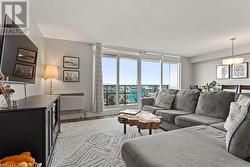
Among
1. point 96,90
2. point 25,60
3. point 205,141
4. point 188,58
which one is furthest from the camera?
point 188,58

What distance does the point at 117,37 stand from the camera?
4.11m

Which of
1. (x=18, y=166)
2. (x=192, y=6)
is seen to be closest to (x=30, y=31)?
(x=18, y=166)

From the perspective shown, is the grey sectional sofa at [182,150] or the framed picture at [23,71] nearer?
the grey sectional sofa at [182,150]

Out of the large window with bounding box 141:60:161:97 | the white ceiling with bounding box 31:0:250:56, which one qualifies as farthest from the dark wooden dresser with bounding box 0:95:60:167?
the large window with bounding box 141:60:161:97

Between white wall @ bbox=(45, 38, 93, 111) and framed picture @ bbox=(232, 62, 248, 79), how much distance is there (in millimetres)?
5205

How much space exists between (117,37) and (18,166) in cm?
367

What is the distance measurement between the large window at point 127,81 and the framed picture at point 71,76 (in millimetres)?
1598

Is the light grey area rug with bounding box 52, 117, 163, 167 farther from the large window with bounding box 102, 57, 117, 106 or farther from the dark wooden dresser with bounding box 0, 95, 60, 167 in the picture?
the large window with bounding box 102, 57, 117, 106

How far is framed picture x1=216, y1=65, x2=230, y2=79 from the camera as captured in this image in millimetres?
5555

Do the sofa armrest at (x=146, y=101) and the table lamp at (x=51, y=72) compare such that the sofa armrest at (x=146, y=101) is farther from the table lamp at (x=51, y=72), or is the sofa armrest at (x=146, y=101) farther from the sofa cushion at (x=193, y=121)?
the table lamp at (x=51, y=72)

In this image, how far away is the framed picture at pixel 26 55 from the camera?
6.05ft

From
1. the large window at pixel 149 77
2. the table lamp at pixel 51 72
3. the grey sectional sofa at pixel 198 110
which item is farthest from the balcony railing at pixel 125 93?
the grey sectional sofa at pixel 198 110

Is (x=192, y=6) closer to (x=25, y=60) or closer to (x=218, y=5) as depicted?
(x=218, y=5)

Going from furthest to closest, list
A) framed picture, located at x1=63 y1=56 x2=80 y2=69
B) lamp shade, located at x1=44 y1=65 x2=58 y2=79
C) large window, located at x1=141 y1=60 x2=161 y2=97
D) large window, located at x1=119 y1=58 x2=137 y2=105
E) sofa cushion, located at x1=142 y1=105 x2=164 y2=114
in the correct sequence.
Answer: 1. large window, located at x1=141 y1=60 x2=161 y2=97
2. large window, located at x1=119 y1=58 x2=137 y2=105
3. framed picture, located at x1=63 y1=56 x2=80 y2=69
4. lamp shade, located at x1=44 y1=65 x2=58 y2=79
5. sofa cushion, located at x1=142 y1=105 x2=164 y2=114
